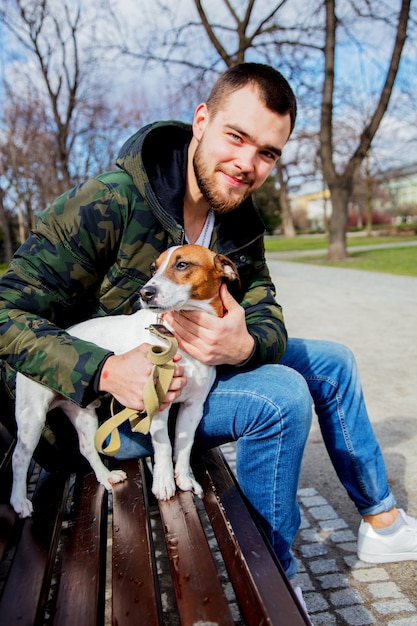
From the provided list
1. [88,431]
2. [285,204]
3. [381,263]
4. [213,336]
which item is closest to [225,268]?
[213,336]

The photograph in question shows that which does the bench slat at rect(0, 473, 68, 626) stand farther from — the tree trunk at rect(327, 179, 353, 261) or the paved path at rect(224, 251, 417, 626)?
the tree trunk at rect(327, 179, 353, 261)

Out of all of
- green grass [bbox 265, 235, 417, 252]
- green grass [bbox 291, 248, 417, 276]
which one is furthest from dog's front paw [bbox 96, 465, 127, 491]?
green grass [bbox 265, 235, 417, 252]

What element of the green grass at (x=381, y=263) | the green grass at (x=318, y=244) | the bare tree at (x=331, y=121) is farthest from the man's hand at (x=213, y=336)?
the green grass at (x=318, y=244)

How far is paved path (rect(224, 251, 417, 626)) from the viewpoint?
222 centimetres

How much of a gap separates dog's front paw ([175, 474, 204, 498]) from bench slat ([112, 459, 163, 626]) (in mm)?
149

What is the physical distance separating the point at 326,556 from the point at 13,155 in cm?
2560

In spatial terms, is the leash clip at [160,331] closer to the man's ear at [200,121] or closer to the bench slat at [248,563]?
the bench slat at [248,563]

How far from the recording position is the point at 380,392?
4.95 m

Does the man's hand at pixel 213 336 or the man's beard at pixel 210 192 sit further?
the man's beard at pixel 210 192

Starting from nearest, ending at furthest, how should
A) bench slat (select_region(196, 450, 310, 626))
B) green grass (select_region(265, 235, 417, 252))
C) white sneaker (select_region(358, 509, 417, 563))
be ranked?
bench slat (select_region(196, 450, 310, 626)) < white sneaker (select_region(358, 509, 417, 563)) < green grass (select_region(265, 235, 417, 252))

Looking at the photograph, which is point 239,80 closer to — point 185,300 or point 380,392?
point 185,300

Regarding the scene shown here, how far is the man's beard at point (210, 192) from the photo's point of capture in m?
2.47

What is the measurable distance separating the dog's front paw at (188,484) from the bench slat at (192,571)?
0.16 meters

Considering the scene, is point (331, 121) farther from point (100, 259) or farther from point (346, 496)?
point (100, 259)
